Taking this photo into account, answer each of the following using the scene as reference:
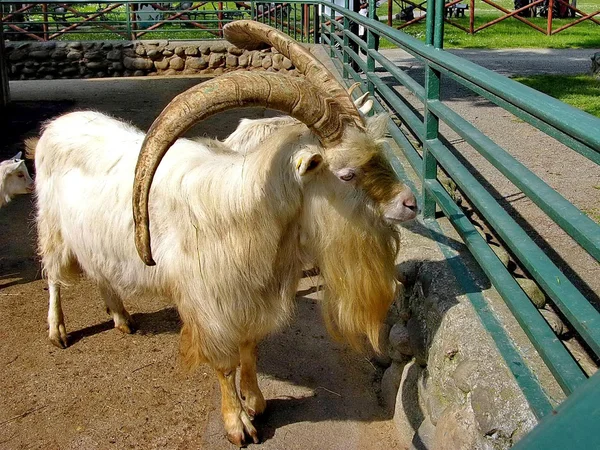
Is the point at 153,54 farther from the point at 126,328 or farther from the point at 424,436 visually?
the point at 424,436

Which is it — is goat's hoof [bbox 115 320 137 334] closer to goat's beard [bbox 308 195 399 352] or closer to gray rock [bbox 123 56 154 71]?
goat's beard [bbox 308 195 399 352]

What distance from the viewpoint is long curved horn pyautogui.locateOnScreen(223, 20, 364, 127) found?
3.31m

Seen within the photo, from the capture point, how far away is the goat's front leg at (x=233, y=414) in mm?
3643

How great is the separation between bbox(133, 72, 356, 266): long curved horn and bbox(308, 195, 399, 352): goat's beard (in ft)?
1.31

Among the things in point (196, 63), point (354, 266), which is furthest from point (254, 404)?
point (196, 63)

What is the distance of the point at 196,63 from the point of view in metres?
15.1

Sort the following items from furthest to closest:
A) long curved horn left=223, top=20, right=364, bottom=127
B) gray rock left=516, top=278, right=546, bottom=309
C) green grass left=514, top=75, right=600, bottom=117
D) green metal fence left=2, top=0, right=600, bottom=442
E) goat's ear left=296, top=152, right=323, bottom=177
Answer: green grass left=514, top=75, right=600, bottom=117 < gray rock left=516, top=278, right=546, bottom=309 < long curved horn left=223, top=20, right=364, bottom=127 < goat's ear left=296, top=152, right=323, bottom=177 < green metal fence left=2, top=0, right=600, bottom=442

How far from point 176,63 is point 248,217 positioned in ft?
41.4

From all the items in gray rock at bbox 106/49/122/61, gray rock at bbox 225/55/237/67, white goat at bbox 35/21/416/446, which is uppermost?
white goat at bbox 35/21/416/446

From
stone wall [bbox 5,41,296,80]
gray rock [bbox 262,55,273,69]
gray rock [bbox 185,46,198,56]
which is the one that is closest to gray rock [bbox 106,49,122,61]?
stone wall [bbox 5,41,296,80]

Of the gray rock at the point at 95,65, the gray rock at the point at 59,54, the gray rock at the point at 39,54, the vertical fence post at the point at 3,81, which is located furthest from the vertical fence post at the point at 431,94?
the gray rock at the point at 39,54

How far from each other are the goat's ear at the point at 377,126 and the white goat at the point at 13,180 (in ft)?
11.8

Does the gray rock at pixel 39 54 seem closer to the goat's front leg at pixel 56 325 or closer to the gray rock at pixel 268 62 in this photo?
the gray rock at pixel 268 62

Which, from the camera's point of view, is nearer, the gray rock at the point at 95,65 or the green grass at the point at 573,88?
the green grass at the point at 573,88
